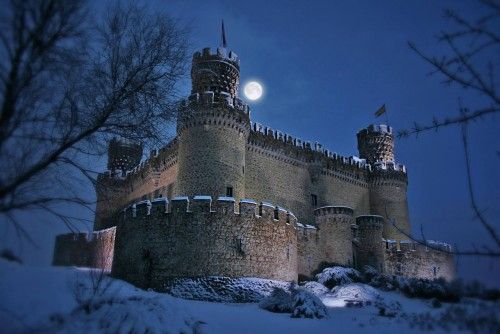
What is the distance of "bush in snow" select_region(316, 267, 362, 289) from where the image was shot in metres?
22.9

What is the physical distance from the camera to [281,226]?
67.9ft

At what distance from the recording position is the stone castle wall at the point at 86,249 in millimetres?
27234

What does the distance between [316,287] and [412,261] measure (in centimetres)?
978

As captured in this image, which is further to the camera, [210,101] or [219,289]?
[210,101]

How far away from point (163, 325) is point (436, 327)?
533 cm

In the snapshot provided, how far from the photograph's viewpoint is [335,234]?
1001 inches

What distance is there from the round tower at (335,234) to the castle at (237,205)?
5 centimetres

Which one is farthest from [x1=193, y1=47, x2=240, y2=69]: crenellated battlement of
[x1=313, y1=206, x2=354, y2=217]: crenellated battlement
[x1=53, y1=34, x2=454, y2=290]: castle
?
[x1=313, y1=206, x2=354, y2=217]: crenellated battlement

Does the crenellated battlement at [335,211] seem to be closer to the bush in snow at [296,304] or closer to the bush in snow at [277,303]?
the bush in snow at [296,304]

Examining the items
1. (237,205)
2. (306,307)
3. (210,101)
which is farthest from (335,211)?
(306,307)

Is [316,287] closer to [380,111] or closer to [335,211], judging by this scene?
[335,211]

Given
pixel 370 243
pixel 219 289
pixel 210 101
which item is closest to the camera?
pixel 219 289

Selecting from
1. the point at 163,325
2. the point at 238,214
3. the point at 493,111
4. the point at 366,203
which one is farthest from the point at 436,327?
the point at 366,203

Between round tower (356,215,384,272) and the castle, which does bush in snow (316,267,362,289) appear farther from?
round tower (356,215,384,272)
